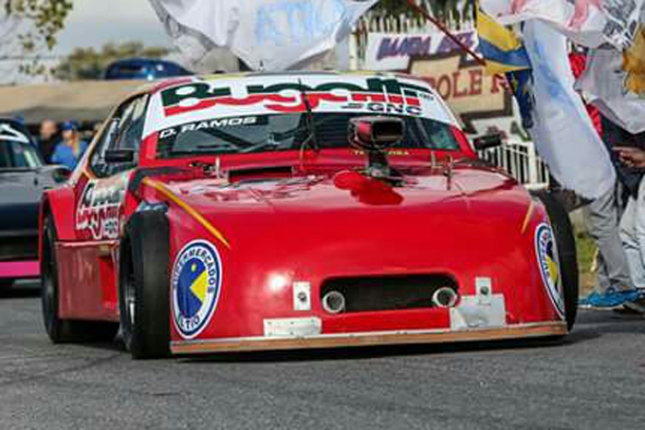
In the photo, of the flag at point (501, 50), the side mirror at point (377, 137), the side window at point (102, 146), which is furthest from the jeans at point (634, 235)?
the side window at point (102, 146)

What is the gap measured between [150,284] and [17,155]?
1050 cm

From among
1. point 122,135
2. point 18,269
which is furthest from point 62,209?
point 18,269

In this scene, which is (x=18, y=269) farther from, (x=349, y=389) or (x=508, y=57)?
(x=349, y=389)

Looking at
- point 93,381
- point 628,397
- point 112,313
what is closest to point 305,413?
point 628,397

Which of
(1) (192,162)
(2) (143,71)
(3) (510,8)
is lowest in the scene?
(2) (143,71)

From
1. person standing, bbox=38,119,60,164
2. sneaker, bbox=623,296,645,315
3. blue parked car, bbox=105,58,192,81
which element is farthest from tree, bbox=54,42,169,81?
sneaker, bbox=623,296,645,315

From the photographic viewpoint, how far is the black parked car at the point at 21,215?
54.6 feet

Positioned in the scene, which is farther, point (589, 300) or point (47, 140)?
point (47, 140)

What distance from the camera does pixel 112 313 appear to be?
9609mm

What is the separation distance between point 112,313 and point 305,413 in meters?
3.27

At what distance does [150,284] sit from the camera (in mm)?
8344

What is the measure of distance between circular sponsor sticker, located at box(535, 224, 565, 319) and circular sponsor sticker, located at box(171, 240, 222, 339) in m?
1.36

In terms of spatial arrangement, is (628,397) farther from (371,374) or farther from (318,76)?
(318,76)

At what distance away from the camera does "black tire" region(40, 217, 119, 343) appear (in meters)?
10.8
